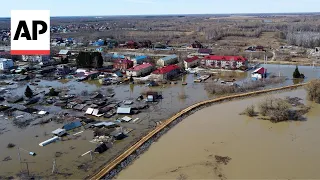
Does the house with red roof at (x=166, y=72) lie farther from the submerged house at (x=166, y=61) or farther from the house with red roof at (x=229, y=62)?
the house with red roof at (x=229, y=62)

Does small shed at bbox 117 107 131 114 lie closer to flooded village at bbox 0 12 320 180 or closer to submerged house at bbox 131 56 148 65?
flooded village at bbox 0 12 320 180

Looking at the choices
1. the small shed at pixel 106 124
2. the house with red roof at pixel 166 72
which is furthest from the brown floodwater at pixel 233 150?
the house with red roof at pixel 166 72

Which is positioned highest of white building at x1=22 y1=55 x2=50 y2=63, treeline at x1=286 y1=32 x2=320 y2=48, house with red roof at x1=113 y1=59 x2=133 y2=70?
treeline at x1=286 y1=32 x2=320 y2=48

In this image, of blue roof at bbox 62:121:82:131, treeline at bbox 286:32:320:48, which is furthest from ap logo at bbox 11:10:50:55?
treeline at bbox 286:32:320:48

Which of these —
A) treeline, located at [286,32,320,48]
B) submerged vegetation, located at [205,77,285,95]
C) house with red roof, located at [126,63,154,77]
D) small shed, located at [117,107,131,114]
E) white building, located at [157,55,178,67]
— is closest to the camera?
small shed, located at [117,107,131,114]

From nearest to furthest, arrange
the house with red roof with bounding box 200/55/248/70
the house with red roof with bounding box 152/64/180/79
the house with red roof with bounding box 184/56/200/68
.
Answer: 1. the house with red roof with bounding box 152/64/180/79
2. the house with red roof with bounding box 200/55/248/70
3. the house with red roof with bounding box 184/56/200/68

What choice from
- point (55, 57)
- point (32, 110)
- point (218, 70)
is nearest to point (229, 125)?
point (32, 110)
